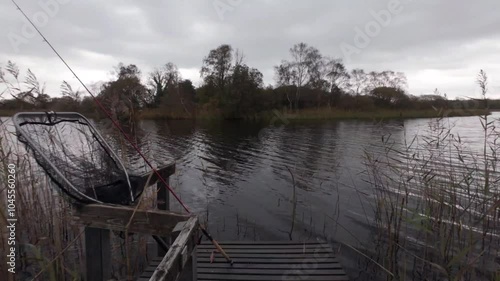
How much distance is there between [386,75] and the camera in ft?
164

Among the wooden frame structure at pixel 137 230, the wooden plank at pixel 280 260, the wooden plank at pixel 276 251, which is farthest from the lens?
the wooden plank at pixel 276 251

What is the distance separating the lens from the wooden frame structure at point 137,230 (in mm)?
1922

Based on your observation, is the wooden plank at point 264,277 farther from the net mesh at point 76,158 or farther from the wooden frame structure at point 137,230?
the net mesh at point 76,158

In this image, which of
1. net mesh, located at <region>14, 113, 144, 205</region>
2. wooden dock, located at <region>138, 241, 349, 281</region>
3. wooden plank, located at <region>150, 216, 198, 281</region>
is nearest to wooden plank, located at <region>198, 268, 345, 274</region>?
wooden dock, located at <region>138, 241, 349, 281</region>

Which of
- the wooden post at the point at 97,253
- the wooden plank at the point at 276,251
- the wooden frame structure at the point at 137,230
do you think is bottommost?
the wooden plank at the point at 276,251

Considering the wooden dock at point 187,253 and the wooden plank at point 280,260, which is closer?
the wooden dock at point 187,253

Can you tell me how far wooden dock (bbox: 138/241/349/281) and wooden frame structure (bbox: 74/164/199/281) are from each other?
1.90 ft

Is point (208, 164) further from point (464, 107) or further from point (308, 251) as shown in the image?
point (464, 107)

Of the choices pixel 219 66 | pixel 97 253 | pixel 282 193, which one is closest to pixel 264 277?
pixel 97 253

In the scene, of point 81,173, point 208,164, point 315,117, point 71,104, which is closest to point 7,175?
point 81,173

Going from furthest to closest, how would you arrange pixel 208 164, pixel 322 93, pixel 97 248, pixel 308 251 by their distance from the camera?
1. pixel 322 93
2. pixel 208 164
3. pixel 308 251
4. pixel 97 248

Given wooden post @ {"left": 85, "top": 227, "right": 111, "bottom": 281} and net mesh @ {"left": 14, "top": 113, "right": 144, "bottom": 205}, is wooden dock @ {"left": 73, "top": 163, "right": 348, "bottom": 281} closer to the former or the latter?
wooden post @ {"left": 85, "top": 227, "right": 111, "bottom": 281}

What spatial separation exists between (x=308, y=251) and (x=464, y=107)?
122 inches

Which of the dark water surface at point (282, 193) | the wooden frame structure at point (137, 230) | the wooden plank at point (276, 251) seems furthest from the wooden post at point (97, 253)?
the dark water surface at point (282, 193)
